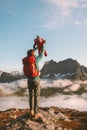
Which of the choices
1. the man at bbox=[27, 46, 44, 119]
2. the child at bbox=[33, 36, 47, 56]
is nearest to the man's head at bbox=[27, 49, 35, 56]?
the man at bbox=[27, 46, 44, 119]

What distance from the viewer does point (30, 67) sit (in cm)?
1880

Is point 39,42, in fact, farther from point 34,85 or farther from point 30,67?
point 34,85

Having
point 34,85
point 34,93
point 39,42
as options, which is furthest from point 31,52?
point 34,93

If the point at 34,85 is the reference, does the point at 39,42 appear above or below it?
above

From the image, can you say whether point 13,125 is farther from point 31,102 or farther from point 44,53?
point 44,53

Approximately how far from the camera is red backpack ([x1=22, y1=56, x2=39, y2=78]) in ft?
61.8

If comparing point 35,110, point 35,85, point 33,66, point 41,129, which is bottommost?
point 41,129

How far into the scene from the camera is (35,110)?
2020cm

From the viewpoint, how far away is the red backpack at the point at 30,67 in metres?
18.8

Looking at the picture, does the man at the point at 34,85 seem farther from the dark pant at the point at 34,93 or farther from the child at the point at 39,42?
the child at the point at 39,42

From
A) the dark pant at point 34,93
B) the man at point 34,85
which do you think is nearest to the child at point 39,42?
the man at point 34,85

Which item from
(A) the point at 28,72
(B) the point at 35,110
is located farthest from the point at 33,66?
(B) the point at 35,110

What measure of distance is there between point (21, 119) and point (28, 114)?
0.68 m

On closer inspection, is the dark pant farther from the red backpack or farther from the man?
the red backpack
